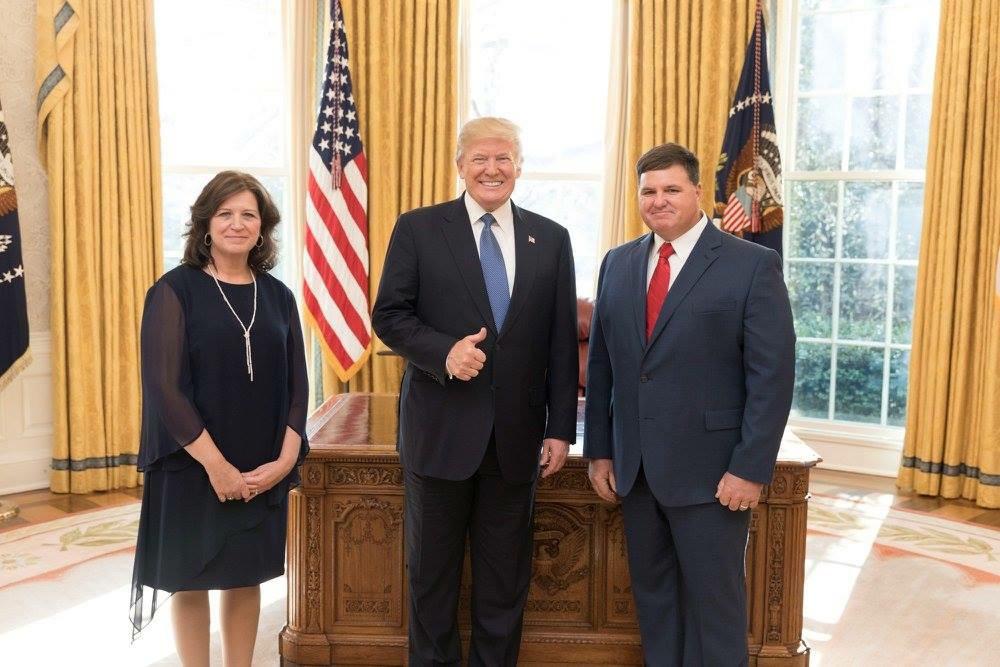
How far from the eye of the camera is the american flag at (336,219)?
5.26 meters

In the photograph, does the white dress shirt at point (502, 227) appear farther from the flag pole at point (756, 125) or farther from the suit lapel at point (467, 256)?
the flag pole at point (756, 125)

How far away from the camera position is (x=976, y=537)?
4.50 m

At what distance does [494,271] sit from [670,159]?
53 centimetres

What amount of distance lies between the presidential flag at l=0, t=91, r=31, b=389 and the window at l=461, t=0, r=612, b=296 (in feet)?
8.67

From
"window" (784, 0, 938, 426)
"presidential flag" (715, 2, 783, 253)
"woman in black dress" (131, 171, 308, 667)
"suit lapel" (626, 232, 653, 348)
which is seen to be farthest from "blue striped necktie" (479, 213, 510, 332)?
Answer: "window" (784, 0, 938, 426)

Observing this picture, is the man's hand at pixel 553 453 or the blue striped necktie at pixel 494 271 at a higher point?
the blue striped necktie at pixel 494 271

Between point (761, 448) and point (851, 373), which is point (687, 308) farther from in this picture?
point (851, 373)

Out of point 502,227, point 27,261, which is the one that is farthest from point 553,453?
point 27,261

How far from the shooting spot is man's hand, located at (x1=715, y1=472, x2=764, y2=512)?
7.29 ft

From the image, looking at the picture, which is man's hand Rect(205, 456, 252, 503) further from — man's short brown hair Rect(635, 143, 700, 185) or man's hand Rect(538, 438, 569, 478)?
man's short brown hair Rect(635, 143, 700, 185)

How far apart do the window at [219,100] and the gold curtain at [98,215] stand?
0.56 metres

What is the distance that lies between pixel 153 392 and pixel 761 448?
4.78 ft

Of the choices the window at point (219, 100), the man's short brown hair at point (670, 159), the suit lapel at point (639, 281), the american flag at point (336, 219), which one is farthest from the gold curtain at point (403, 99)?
the man's short brown hair at point (670, 159)

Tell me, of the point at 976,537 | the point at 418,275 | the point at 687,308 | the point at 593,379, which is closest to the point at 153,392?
the point at 418,275
